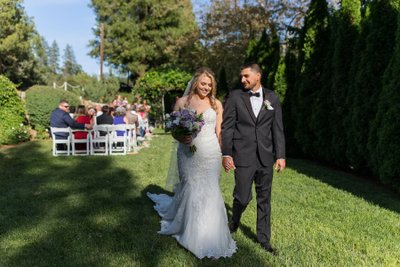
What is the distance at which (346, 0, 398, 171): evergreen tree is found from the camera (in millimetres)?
8680

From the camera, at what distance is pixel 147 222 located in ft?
18.6

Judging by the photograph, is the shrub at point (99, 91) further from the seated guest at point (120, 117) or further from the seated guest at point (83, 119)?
the seated guest at point (120, 117)

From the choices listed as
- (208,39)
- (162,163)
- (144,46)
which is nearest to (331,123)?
(162,163)

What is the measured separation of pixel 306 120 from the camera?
12.3 meters

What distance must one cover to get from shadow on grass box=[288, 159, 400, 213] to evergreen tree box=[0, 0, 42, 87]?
3992cm

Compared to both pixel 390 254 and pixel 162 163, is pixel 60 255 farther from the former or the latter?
pixel 162 163

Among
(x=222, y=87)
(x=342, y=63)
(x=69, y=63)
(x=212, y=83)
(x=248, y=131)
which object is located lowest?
(x=248, y=131)

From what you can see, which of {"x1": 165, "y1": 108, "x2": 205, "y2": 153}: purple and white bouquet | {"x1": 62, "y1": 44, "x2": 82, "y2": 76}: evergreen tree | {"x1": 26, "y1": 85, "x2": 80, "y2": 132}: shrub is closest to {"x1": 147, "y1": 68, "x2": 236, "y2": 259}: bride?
{"x1": 165, "y1": 108, "x2": 205, "y2": 153}: purple and white bouquet

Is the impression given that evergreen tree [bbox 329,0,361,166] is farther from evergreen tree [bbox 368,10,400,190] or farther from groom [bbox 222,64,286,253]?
groom [bbox 222,64,286,253]

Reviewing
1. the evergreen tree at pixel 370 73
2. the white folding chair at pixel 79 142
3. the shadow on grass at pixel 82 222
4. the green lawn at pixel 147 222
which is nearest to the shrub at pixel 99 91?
the white folding chair at pixel 79 142

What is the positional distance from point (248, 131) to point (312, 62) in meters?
8.34

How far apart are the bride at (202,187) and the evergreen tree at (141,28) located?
35.5 metres

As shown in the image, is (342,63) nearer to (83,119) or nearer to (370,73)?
(370,73)

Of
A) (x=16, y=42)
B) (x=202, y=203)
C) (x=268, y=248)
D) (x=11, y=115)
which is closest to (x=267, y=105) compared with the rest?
(x=202, y=203)
